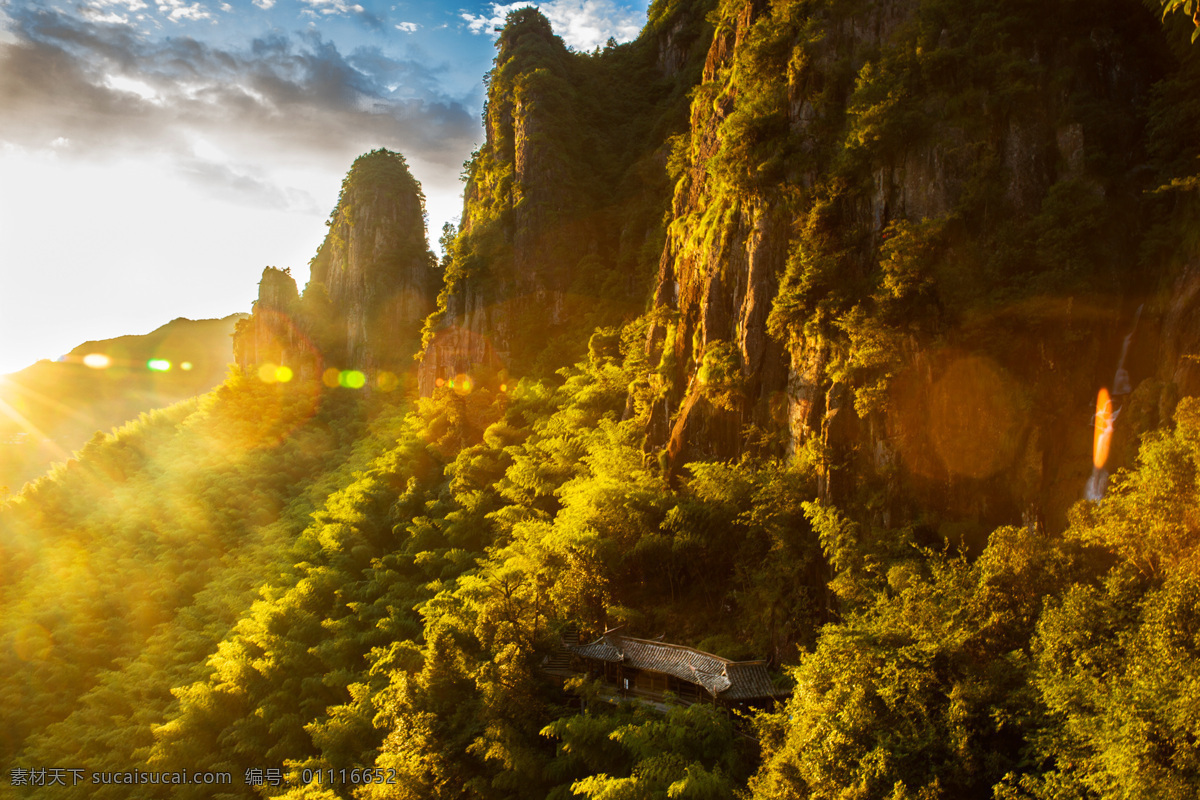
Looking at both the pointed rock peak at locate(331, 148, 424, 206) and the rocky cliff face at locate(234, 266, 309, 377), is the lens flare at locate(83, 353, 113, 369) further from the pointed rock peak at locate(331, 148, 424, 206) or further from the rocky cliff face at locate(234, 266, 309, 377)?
the pointed rock peak at locate(331, 148, 424, 206)

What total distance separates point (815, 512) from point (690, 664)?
18.3 ft

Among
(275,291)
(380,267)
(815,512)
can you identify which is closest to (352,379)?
(380,267)

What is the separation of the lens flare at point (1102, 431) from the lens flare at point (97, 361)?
109 m

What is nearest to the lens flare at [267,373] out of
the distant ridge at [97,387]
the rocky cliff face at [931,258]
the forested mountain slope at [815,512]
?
the distant ridge at [97,387]

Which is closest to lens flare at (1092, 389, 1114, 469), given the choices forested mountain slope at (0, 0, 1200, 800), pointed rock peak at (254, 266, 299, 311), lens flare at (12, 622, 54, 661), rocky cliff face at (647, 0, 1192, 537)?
forested mountain slope at (0, 0, 1200, 800)

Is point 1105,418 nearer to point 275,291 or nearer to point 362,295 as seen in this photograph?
point 362,295

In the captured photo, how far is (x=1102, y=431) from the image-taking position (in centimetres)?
1830

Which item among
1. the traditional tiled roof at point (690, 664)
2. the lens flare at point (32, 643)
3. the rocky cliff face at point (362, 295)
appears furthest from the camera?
the rocky cliff face at point (362, 295)

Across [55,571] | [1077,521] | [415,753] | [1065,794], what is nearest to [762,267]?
[1077,521]

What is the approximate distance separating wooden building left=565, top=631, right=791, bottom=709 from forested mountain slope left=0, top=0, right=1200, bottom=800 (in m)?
0.79

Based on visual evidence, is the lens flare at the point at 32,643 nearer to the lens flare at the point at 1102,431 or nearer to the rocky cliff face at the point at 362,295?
the rocky cliff face at the point at 362,295

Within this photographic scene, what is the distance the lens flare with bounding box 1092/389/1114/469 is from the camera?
17.9 m

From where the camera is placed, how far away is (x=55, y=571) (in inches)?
1741

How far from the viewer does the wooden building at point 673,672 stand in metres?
18.5
